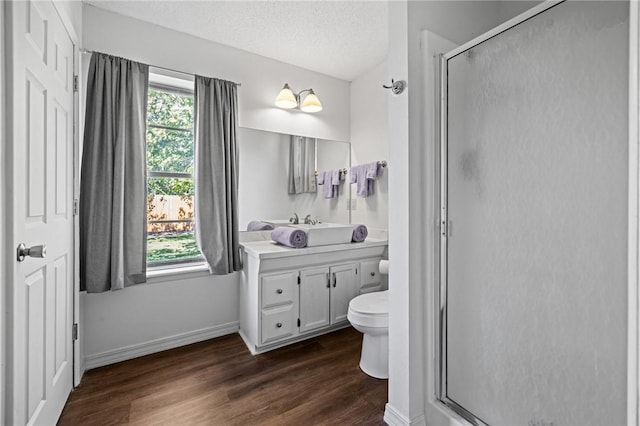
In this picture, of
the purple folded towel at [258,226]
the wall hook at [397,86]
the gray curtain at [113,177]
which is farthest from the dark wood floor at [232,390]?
the wall hook at [397,86]

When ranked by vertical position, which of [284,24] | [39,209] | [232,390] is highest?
[284,24]

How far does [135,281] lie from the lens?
7.13ft

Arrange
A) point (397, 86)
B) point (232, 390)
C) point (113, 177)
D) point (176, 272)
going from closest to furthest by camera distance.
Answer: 1. point (397, 86)
2. point (232, 390)
3. point (113, 177)
4. point (176, 272)

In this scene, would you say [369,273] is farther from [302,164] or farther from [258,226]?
[302,164]

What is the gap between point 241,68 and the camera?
265cm

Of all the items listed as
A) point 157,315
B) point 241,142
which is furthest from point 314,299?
point 241,142

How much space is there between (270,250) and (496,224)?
1.52m

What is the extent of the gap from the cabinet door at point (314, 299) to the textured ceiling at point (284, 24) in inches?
75.4

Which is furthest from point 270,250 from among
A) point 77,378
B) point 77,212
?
point 77,378

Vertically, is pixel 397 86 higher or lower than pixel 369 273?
higher

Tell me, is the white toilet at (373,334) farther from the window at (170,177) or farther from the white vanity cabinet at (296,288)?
the window at (170,177)

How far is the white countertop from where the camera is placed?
220 centimetres

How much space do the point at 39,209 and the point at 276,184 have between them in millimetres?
1780

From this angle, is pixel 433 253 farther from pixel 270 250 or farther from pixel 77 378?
pixel 77 378
